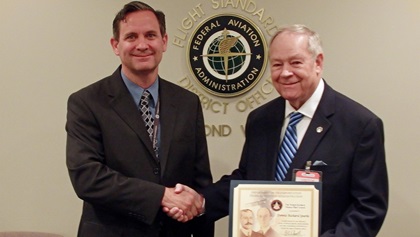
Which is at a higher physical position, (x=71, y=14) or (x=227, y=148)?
(x=71, y=14)

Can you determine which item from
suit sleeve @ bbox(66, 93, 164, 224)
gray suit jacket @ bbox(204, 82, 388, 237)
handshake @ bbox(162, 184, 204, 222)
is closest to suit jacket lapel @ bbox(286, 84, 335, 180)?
gray suit jacket @ bbox(204, 82, 388, 237)

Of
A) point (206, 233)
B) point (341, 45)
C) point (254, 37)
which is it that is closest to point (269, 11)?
point (254, 37)

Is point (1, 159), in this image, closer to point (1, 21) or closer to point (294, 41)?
point (1, 21)

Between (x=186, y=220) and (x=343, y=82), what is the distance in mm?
1393

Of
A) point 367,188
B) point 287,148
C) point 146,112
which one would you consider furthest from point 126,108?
point 367,188

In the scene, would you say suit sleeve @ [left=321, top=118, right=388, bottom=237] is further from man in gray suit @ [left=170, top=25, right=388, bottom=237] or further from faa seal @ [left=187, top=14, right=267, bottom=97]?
faa seal @ [left=187, top=14, right=267, bottom=97]

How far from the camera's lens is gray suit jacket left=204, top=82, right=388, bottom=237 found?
77.3 inches

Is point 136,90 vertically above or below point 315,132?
above

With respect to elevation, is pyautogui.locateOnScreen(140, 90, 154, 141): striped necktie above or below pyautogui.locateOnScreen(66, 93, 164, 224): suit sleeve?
above

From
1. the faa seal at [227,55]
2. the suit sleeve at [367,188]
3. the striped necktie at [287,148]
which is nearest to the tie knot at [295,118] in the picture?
the striped necktie at [287,148]

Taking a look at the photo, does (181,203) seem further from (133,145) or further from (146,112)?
(146,112)

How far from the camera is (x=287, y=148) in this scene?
215cm

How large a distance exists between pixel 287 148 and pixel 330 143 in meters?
0.20

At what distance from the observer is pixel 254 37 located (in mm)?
3051
